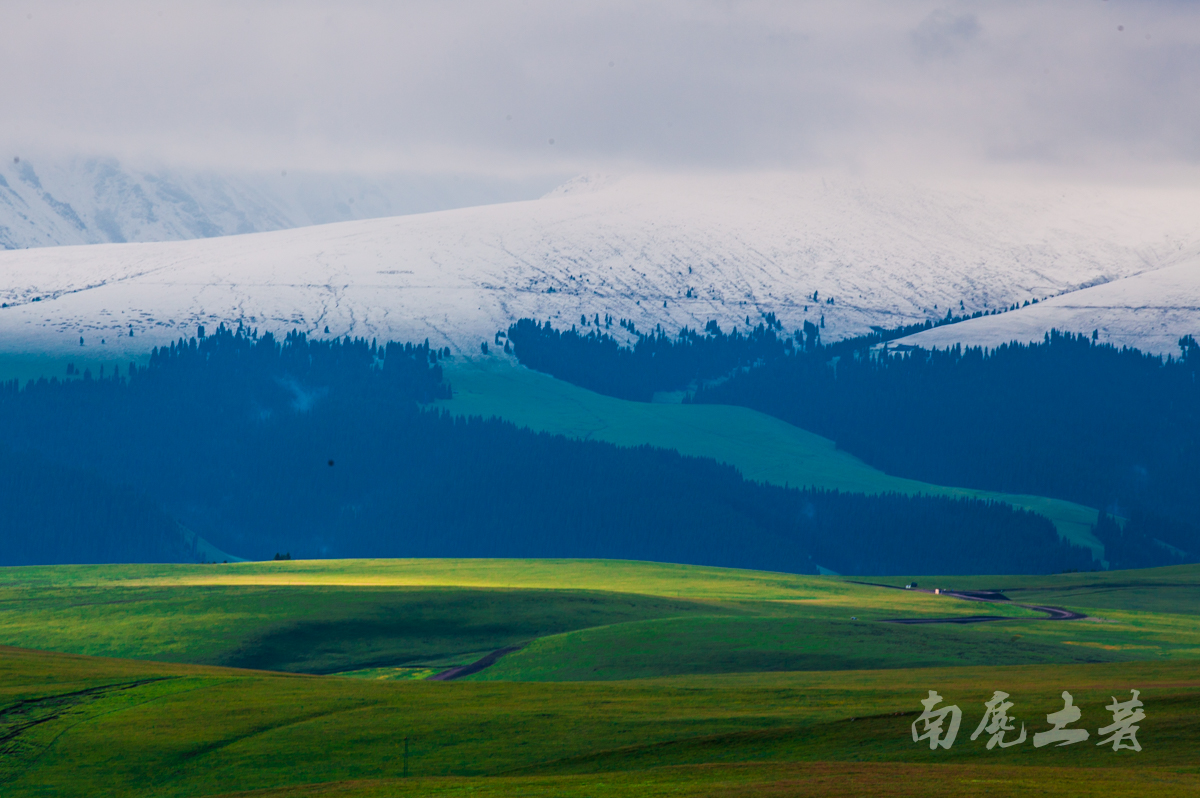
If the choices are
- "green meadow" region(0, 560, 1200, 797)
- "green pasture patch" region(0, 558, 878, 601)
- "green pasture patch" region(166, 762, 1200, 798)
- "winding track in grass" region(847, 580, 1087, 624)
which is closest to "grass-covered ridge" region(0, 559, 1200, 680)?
"green meadow" region(0, 560, 1200, 797)

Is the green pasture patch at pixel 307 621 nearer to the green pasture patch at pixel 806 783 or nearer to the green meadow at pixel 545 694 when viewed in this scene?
the green meadow at pixel 545 694

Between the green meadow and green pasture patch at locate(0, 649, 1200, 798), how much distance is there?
19 cm

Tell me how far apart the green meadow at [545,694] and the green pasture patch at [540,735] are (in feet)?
0.63

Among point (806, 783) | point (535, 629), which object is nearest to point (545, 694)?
point (806, 783)

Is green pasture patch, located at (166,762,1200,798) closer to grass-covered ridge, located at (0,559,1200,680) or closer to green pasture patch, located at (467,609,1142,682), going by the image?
green pasture patch, located at (467,609,1142,682)

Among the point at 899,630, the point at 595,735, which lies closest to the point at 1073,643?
the point at 899,630

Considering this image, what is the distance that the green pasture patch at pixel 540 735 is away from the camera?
5028 centimetres

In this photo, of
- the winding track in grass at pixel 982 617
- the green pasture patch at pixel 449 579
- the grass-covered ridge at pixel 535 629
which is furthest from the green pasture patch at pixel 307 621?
the winding track in grass at pixel 982 617

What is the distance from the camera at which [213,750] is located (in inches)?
2488

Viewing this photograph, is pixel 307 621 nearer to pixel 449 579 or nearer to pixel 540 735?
pixel 449 579

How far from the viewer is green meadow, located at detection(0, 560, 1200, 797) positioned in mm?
51438

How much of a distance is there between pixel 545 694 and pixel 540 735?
11770mm

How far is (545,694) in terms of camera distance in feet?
244

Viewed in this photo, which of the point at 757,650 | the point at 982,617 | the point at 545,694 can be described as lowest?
the point at 982,617
